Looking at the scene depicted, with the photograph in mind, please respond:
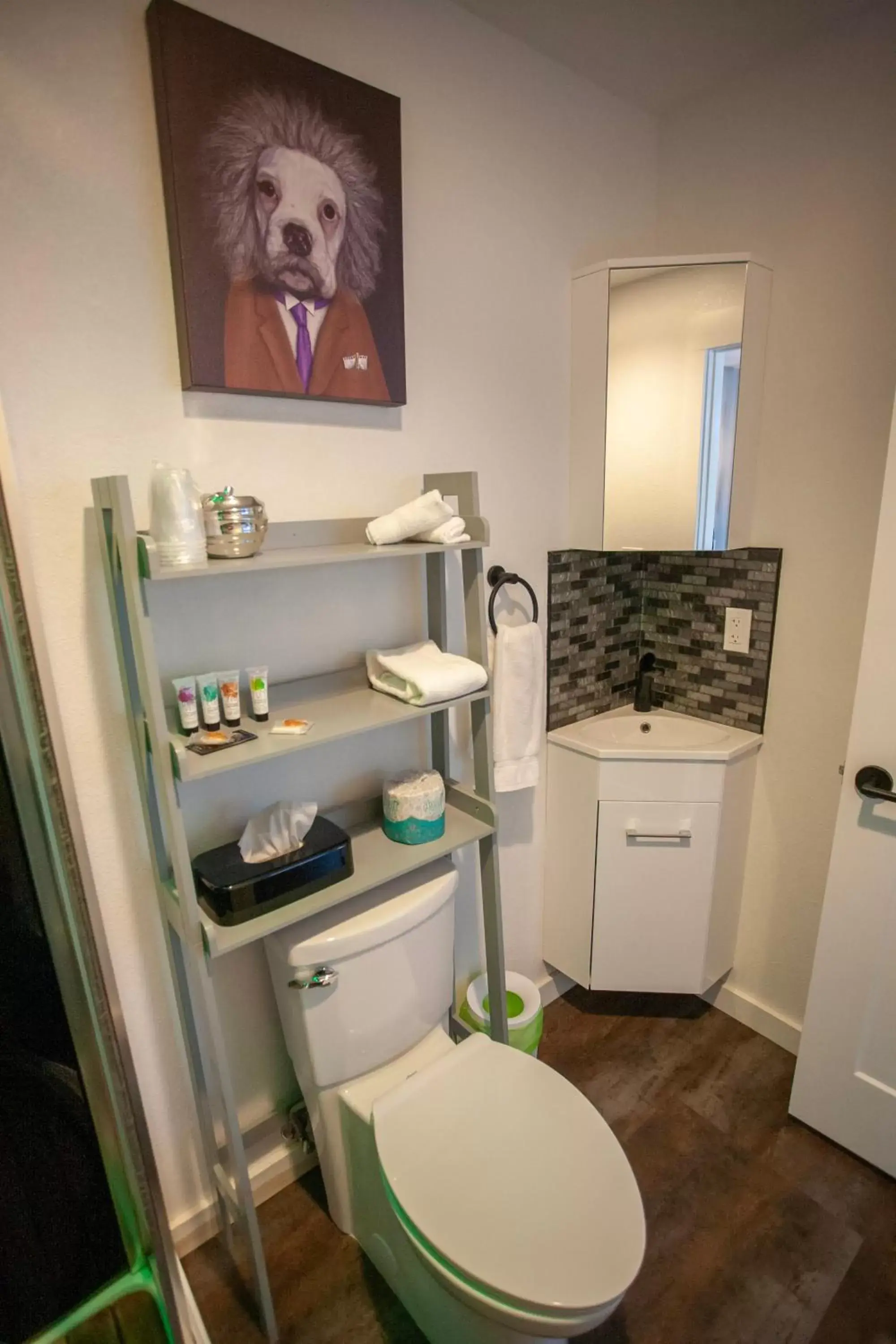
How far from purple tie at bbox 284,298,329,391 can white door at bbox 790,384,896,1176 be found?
1.12 metres

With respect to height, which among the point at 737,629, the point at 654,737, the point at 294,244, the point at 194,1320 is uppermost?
the point at 294,244

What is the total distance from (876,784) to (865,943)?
0.38 m

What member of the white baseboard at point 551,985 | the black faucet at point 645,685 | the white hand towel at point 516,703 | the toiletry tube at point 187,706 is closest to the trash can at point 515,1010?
the white baseboard at point 551,985

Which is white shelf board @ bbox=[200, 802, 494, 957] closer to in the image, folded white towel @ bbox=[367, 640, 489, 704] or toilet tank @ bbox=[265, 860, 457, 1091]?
toilet tank @ bbox=[265, 860, 457, 1091]

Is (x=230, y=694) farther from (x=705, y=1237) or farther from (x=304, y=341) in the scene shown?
(x=705, y=1237)

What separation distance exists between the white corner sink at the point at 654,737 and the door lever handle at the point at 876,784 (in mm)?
330

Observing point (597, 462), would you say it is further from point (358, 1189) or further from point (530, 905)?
point (358, 1189)

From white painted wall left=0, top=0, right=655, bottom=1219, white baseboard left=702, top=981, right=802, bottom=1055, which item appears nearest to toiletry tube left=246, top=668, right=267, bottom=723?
white painted wall left=0, top=0, right=655, bottom=1219

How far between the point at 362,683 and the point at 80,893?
2.05 feet

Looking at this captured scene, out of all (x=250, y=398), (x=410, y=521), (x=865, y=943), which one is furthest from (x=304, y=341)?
(x=865, y=943)

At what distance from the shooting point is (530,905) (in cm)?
199

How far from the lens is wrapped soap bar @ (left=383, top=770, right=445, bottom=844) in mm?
1384

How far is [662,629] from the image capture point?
2.04m

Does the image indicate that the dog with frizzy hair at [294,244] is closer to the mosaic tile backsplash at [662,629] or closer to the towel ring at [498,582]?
the towel ring at [498,582]
